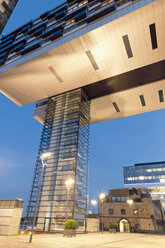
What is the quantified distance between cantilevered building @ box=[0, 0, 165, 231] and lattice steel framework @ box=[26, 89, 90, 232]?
153 millimetres

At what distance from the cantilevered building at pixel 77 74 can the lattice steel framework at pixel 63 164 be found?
15 cm

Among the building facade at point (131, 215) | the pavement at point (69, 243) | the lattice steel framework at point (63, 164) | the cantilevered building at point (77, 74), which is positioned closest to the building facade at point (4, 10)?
the cantilevered building at point (77, 74)

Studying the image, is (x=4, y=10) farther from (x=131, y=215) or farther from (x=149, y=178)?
(x=149, y=178)

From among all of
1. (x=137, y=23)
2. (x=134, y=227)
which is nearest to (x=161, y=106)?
(x=137, y=23)

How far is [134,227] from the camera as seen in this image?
36.1 meters

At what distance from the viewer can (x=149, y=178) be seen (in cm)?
9525

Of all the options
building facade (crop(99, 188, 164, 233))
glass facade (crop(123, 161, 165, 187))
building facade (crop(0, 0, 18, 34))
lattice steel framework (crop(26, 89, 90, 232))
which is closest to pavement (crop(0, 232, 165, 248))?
lattice steel framework (crop(26, 89, 90, 232))

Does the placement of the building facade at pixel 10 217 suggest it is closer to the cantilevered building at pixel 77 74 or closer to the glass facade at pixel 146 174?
the cantilevered building at pixel 77 74

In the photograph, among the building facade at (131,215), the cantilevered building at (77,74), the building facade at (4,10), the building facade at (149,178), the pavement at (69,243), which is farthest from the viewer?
the building facade at (149,178)

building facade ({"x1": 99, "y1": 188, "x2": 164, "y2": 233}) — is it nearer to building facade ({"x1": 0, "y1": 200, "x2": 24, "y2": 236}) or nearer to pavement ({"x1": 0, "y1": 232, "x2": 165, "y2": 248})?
pavement ({"x1": 0, "y1": 232, "x2": 165, "y2": 248})

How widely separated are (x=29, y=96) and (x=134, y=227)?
36944mm

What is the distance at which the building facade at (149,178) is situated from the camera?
90.9 meters

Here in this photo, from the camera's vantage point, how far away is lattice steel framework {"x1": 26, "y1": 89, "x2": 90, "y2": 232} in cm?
2741

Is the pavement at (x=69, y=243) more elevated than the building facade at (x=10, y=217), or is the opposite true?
the building facade at (x=10, y=217)
